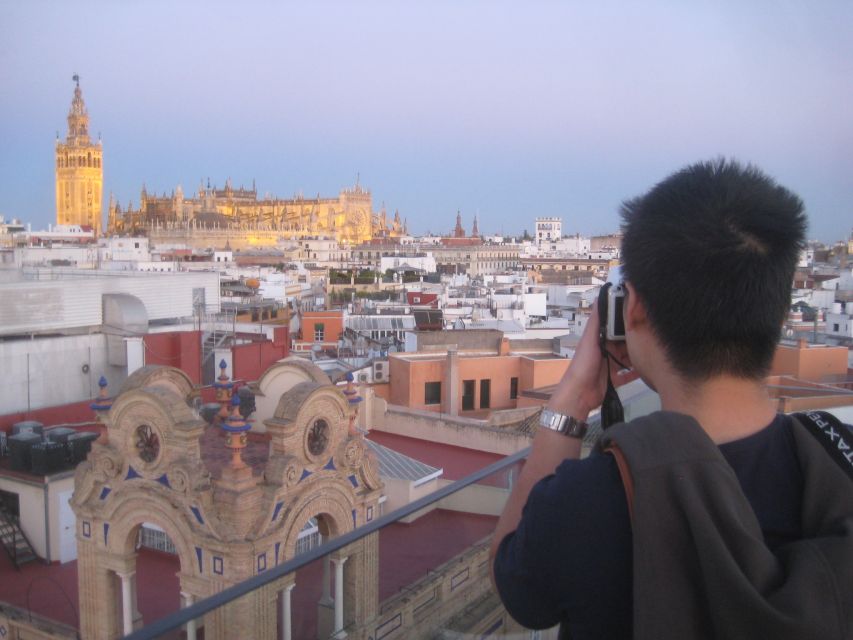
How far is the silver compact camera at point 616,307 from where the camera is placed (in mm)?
1086

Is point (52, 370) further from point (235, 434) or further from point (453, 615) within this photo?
point (453, 615)

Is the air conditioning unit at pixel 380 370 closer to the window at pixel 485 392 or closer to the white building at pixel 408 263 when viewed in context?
the window at pixel 485 392

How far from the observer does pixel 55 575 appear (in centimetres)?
568

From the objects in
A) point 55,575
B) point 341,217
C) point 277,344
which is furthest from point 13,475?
point 341,217

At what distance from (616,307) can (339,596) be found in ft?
4.15

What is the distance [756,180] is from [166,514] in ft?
12.2

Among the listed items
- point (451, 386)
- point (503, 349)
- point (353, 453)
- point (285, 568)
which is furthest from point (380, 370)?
point (285, 568)

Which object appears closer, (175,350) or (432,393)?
(175,350)

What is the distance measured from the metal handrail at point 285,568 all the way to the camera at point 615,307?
2.27ft

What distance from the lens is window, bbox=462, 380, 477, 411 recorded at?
11172 millimetres

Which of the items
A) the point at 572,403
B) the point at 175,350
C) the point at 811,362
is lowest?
the point at 811,362

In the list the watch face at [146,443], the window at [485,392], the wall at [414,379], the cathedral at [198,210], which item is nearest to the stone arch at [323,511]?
the watch face at [146,443]

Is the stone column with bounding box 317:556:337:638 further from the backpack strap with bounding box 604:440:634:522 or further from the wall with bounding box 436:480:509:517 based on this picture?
the backpack strap with bounding box 604:440:634:522

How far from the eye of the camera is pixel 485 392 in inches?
448
